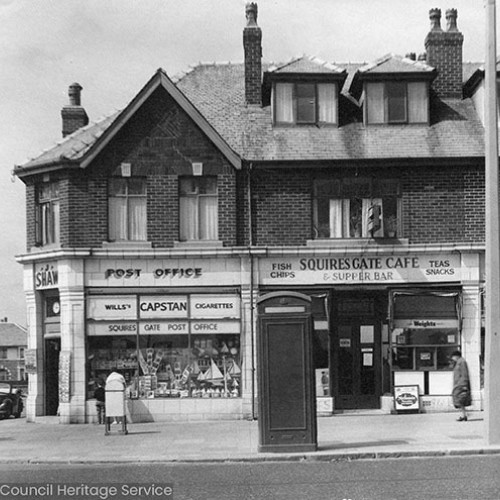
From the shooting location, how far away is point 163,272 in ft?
74.9

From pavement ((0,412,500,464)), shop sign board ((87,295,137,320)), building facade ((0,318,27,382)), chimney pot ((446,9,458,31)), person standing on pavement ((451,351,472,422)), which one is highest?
chimney pot ((446,9,458,31))

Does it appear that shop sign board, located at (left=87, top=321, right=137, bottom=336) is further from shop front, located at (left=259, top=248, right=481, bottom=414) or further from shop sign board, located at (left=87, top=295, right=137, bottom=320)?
shop front, located at (left=259, top=248, right=481, bottom=414)

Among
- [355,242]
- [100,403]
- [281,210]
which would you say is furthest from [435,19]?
[100,403]

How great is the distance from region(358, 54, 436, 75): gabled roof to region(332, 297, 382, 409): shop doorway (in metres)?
6.09

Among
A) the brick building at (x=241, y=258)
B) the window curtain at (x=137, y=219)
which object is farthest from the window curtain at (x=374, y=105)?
the window curtain at (x=137, y=219)

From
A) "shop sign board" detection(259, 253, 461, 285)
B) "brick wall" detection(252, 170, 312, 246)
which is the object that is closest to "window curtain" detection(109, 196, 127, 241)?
"brick wall" detection(252, 170, 312, 246)

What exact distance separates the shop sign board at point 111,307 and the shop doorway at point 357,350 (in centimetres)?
533

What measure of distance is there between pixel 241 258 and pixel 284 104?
4.55 meters

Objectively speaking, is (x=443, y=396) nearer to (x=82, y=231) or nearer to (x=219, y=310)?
(x=219, y=310)

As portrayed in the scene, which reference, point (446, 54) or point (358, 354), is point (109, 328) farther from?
point (446, 54)

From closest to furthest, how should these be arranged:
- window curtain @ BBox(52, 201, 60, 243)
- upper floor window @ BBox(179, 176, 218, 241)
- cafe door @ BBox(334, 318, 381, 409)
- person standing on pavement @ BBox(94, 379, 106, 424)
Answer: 1. person standing on pavement @ BBox(94, 379, 106, 424)
2. upper floor window @ BBox(179, 176, 218, 241)
3. cafe door @ BBox(334, 318, 381, 409)
4. window curtain @ BBox(52, 201, 60, 243)

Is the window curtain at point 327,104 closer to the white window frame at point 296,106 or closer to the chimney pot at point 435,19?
the white window frame at point 296,106

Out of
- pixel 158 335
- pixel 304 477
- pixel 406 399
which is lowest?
pixel 304 477

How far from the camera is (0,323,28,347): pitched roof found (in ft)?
339
